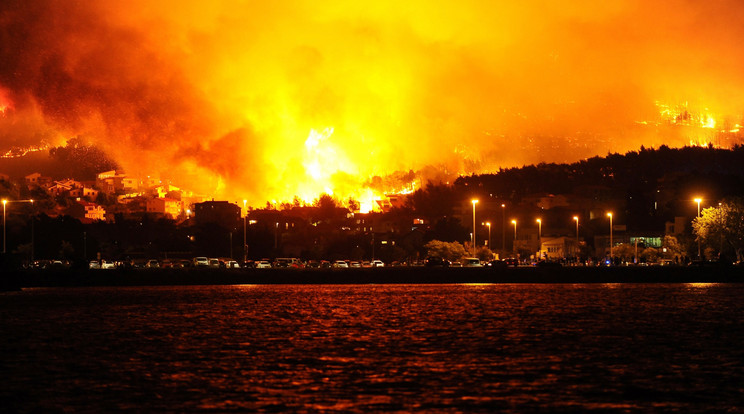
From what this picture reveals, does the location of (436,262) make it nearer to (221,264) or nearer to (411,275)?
(411,275)

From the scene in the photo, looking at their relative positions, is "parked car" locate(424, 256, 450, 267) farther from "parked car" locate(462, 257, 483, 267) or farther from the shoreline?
the shoreline

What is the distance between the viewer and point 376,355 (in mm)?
44406

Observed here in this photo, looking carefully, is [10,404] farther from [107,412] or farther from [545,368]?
[545,368]

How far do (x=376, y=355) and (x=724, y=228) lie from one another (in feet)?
305

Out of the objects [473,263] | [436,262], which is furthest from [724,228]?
[436,262]

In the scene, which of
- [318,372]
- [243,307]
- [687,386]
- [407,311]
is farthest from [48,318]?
[687,386]

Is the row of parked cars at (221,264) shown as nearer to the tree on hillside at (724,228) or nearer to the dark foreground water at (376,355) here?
the tree on hillside at (724,228)

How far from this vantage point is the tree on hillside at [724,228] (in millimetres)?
127125

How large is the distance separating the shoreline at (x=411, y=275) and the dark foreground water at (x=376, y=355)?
2904cm

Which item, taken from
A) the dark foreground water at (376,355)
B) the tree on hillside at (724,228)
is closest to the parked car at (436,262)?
the tree on hillside at (724,228)

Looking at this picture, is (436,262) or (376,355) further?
(436,262)

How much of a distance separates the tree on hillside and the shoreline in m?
15.7

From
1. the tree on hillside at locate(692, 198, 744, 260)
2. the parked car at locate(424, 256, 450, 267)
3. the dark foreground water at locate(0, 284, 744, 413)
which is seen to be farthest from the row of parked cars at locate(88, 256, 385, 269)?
the dark foreground water at locate(0, 284, 744, 413)

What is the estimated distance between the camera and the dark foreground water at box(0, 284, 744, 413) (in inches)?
1282
